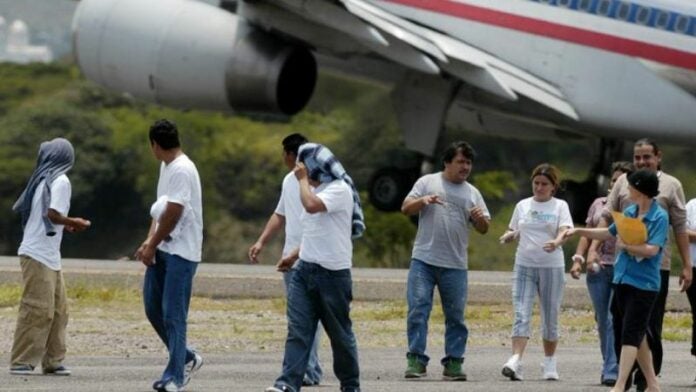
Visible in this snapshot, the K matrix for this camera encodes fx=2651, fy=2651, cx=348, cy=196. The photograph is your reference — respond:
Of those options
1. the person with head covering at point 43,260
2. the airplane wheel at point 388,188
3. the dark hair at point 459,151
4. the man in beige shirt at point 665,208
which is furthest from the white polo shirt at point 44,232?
the airplane wheel at point 388,188

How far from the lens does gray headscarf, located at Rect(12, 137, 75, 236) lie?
1823 cm

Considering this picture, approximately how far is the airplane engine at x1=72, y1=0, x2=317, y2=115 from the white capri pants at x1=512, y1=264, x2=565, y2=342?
43.4 ft

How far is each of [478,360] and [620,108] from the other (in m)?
12.1

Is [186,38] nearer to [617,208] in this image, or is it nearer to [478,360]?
[478,360]

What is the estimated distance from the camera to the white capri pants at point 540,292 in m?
19.2

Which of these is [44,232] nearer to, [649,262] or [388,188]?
→ [649,262]

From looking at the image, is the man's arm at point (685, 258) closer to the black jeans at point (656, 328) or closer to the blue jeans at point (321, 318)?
the black jeans at point (656, 328)

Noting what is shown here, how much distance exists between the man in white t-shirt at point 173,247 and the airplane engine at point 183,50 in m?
15.1

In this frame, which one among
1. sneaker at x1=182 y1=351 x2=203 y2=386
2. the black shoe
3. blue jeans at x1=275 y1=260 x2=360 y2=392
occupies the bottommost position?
sneaker at x1=182 y1=351 x2=203 y2=386

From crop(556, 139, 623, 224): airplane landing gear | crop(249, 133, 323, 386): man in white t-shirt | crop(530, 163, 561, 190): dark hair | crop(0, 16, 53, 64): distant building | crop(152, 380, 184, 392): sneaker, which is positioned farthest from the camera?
crop(0, 16, 53, 64): distant building

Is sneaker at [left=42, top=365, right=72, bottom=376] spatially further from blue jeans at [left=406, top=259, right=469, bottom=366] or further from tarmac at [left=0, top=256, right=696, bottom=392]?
blue jeans at [left=406, top=259, right=469, bottom=366]

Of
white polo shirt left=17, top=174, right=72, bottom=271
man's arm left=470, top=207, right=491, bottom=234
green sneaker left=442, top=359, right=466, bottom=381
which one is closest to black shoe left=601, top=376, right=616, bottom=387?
green sneaker left=442, top=359, right=466, bottom=381

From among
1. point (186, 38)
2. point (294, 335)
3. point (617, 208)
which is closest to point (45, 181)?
point (294, 335)

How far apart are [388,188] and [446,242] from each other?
15351 mm
